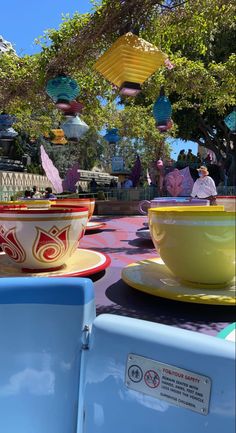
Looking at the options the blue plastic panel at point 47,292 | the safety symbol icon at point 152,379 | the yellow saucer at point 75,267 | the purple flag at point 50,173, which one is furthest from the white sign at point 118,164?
the safety symbol icon at point 152,379

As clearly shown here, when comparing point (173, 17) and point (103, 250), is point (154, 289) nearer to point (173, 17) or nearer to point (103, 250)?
point (103, 250)

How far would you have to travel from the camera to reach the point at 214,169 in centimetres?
2089

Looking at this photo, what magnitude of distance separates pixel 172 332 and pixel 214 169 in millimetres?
21021

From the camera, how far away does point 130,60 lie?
4.48m

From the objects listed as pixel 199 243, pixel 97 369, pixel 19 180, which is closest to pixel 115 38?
pixel 199 243

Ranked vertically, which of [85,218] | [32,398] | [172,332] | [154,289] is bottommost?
[32,398]

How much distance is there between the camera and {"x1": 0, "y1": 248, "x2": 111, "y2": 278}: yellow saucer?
1883 mm

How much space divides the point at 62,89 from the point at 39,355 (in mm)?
5694

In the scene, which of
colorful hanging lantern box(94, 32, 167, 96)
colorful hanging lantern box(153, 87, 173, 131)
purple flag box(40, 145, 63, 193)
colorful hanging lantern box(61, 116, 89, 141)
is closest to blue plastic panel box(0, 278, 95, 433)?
colorful hanging lantern box(94, 32, 167, 96)

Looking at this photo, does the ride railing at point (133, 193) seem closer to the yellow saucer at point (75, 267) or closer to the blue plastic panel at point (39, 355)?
the yellow saucer at point (75, 267)

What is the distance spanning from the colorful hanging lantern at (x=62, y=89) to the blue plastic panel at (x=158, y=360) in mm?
5812

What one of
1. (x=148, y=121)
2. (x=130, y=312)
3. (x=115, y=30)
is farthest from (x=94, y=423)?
(x=148, y=121)

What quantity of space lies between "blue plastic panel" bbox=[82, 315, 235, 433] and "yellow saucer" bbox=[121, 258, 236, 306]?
25.8 inches

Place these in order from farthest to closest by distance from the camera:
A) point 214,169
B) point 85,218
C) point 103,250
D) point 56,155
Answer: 1. point 56,155
2. point 214,169
3. point 103,250
4. point 85,218
